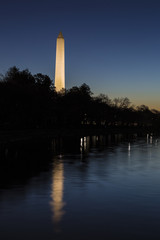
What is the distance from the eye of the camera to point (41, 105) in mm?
72562

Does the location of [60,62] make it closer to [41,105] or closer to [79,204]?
[41,105]

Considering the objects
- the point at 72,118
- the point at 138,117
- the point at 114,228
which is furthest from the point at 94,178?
the point at 138,117

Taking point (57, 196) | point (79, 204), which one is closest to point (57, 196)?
point (57, 196)

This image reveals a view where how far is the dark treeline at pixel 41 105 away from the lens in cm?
6284

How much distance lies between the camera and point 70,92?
362 ft

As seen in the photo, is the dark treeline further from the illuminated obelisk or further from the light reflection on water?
the light reflection on water

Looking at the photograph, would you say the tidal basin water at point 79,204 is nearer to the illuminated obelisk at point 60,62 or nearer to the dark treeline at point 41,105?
the dark treeline at point 41,105

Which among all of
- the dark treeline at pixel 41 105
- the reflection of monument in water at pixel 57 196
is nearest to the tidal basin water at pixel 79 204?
the reflection of monument in water at pixel 57 196

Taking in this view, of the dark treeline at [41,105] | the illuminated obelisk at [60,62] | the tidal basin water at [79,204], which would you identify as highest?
the illuminated obelisk at [60,62]

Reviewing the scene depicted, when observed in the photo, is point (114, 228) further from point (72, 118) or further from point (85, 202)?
point (72, 118)

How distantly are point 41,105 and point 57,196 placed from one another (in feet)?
202

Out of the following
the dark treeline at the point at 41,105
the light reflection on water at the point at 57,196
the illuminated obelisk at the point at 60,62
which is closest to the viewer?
the light reflection on water at the point at 57,196

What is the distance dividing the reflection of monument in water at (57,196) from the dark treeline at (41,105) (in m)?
43.5

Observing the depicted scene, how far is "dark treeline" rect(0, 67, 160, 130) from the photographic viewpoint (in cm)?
6284
